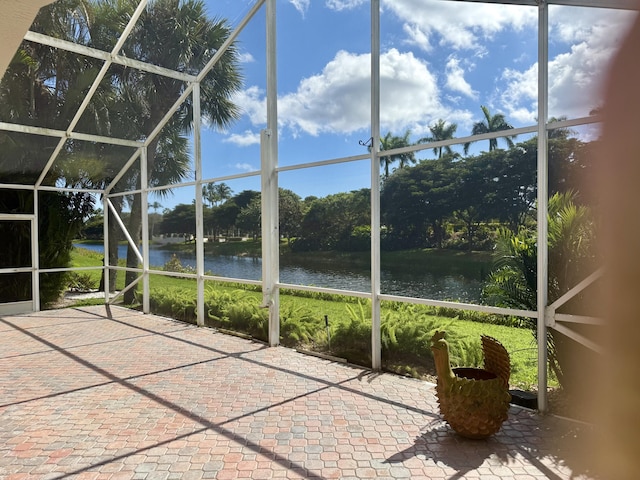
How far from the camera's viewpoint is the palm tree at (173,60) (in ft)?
20.5

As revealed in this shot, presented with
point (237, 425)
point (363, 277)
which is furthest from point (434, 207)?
point (237, 425)

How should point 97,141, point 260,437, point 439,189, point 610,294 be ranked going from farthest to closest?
point 97,141 < point 439,189 < point 260,437 < point 610,294

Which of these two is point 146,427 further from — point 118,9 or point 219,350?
point 118,9

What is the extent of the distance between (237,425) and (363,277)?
2.77 metres

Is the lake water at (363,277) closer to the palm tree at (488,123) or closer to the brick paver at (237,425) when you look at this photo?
the brick paver at (237,425)

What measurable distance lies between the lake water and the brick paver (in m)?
1.02

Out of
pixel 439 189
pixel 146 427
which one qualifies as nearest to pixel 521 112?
pixel 439 189

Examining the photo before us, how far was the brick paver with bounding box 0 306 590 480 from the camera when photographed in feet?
8.76

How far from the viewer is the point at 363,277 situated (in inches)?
220

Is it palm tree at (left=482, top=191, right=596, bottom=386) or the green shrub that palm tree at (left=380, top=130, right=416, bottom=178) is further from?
the green shrub

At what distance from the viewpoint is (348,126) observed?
593cm

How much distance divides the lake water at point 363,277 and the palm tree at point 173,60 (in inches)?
108

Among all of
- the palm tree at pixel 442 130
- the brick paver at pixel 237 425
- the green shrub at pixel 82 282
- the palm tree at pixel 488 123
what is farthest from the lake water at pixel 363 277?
the green shrub at pixel 82 282

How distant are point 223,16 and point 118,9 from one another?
145 cm
